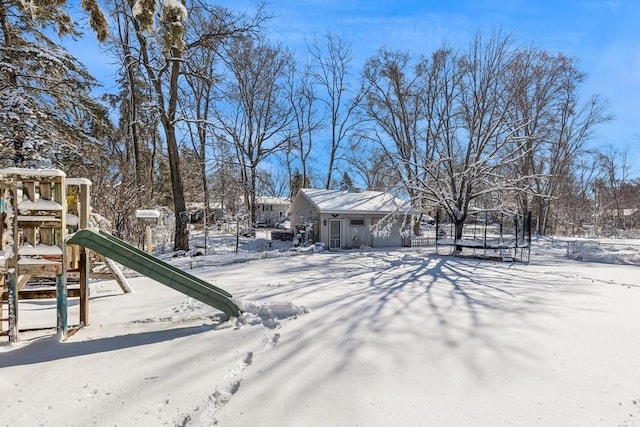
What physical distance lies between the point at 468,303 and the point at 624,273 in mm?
8497

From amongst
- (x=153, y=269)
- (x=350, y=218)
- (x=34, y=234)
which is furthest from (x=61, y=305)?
(x=350, y=218)

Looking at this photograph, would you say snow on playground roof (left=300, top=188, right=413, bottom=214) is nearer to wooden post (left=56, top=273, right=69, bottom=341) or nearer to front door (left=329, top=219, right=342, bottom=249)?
front door (left=329, top=219, right=342, bottom=249)

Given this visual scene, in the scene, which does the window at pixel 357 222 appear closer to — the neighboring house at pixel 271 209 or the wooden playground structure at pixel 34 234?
the wooden playground structure at pixel 34 234

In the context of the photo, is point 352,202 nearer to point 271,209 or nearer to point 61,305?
point 61,305

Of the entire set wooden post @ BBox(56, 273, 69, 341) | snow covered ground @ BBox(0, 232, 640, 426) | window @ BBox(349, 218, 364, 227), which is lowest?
snow covered ground @ BBox(0, 232, 640, 426)

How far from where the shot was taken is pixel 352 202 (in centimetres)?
1956

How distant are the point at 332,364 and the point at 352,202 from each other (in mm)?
16484

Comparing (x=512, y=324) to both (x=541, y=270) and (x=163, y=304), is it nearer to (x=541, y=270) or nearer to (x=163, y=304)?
(x=163, y=304)

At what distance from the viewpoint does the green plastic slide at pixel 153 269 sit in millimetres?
4008

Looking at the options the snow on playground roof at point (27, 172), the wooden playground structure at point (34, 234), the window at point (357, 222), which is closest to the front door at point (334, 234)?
the window at point (357, 222)

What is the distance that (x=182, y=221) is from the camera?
13883 mm

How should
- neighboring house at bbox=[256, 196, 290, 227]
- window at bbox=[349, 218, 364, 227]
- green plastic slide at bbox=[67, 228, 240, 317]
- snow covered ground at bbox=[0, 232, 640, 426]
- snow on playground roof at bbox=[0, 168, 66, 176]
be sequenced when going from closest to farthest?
snow covered ground at bbox=[0, 232, 640, 426] < snow on playground roof at bbox=[0, 168, 66, 176] < green plastic slide at bbox=[67, 228, 240, 317] < window at bbox=[349, 218, 364, 227] < neighboring house at bbox=[256, 196, 290, 227]

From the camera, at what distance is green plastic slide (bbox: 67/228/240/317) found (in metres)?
4.01

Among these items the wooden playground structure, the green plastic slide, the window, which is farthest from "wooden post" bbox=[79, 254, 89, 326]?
the window
